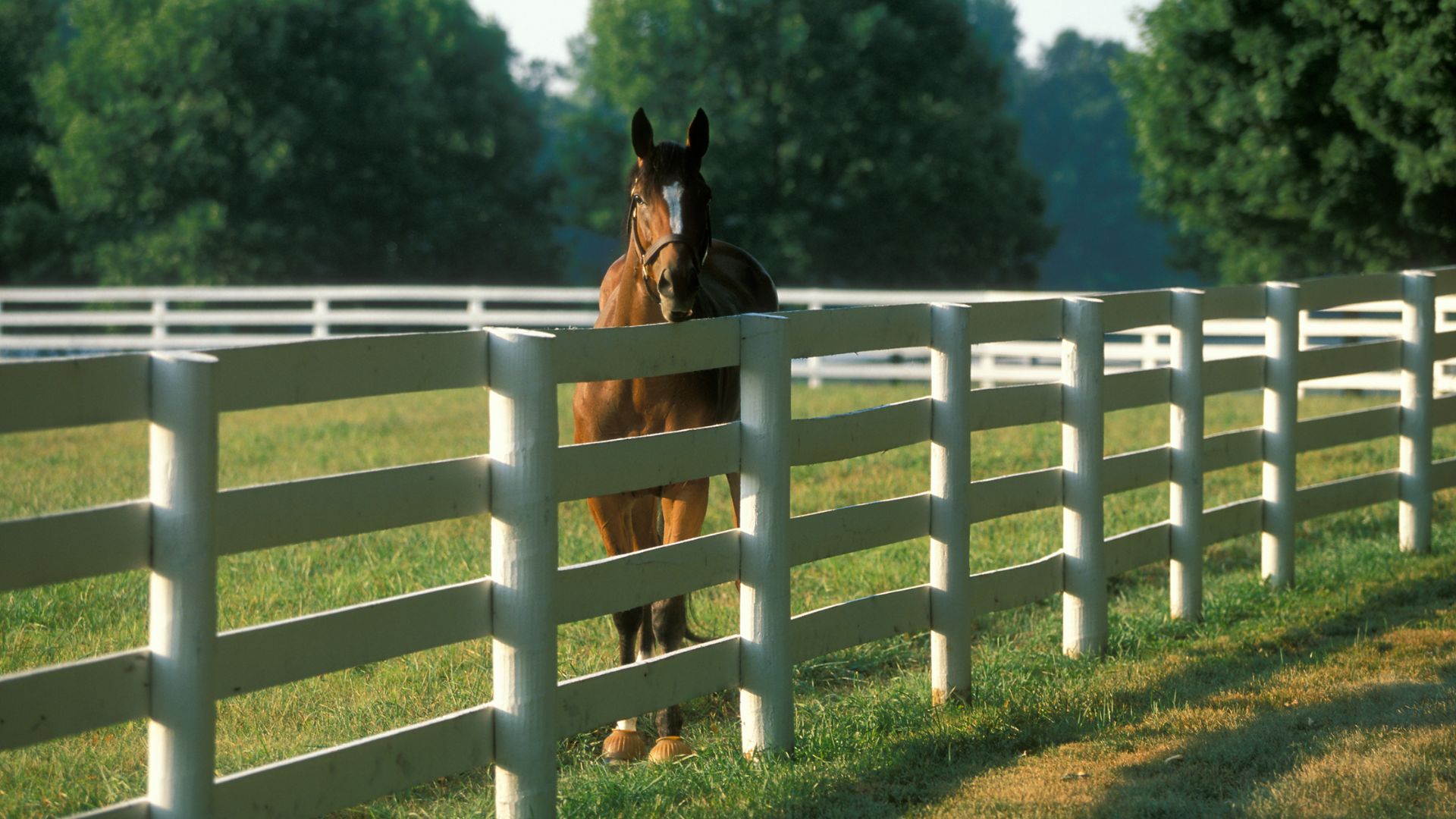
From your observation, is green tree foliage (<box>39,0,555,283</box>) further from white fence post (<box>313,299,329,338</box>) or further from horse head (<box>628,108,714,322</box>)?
horse head (<box>628,108,714,322</box>)

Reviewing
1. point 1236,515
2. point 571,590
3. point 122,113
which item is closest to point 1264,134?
point 1236,515

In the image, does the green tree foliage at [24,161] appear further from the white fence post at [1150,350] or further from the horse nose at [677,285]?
the horse nose at [677,285]

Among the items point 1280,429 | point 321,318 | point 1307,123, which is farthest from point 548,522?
point 1307,123

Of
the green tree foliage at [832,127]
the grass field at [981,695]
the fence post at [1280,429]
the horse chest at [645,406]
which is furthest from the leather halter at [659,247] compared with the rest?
the green tree foliage at [832,127]

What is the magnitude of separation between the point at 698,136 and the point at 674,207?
1.57ft

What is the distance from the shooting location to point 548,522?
381cm

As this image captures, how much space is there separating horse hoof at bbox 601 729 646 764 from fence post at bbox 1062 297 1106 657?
2.02 m

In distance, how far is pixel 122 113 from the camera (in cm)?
3784

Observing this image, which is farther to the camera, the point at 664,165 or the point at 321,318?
the point at 321,318

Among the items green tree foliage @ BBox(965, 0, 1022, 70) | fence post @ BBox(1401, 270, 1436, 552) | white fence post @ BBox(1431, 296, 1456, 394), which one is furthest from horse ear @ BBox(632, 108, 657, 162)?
green tree foliage @ BBox(965, 0, 1022, 70)

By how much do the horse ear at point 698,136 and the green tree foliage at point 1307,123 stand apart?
1301cm

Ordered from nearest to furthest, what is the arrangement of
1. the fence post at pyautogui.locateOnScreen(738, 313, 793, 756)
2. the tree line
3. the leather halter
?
the fence post at pyautogui.locateOnScreen(738, 313, 793, 756) < the leather halter < the tree line

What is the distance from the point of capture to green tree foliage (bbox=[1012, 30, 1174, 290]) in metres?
85.5

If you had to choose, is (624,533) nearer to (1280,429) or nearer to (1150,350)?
(1280,429)
